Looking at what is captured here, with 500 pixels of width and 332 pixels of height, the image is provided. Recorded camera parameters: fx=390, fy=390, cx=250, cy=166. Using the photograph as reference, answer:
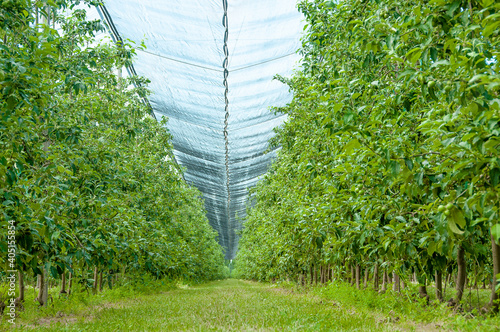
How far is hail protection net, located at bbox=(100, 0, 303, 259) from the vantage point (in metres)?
11.1

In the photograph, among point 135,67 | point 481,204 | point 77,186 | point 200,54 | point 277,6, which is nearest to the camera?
point 481,204

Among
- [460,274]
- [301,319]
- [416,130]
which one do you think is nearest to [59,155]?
[301,319]

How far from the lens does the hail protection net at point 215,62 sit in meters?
11.1

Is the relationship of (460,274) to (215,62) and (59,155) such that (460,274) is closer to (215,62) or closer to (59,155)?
(59,155)

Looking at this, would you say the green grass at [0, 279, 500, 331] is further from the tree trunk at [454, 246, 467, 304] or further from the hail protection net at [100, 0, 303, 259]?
the hail protection net at [100, 0, 303, 259]

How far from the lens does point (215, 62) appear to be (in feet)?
41.9

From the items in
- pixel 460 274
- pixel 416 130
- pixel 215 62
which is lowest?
pixel 460 274

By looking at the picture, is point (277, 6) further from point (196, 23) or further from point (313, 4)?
point (313, 4)

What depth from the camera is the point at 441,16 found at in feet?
11.1

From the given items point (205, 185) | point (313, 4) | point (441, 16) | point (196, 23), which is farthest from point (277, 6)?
point (205, 185)

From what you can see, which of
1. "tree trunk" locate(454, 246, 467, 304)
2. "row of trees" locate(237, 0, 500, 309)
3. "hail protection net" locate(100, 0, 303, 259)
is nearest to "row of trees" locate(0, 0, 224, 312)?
"hail protection net" locate(100, 0, 303, 259)

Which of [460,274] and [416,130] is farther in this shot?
[460,274]

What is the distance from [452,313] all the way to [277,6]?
887 centimetres

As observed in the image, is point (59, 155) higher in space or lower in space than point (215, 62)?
lower
